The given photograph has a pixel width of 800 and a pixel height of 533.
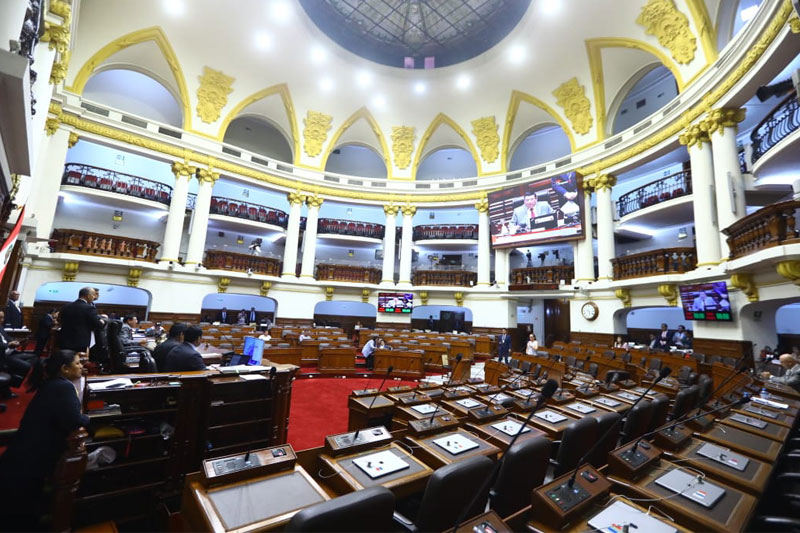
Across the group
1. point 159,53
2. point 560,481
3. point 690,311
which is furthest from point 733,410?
point 159,53

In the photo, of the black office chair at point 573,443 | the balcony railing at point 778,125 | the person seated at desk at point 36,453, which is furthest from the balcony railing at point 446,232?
the person seated at desk at point 36,453

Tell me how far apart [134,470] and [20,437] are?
3.47ft

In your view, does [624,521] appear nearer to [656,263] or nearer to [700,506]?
[700,506]

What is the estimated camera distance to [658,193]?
38.4ft

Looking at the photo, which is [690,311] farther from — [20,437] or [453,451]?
[20,437]

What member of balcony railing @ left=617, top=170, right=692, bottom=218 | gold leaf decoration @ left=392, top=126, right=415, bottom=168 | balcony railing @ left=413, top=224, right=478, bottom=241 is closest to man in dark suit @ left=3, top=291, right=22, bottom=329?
balcony railing @ left=413, top=224, right=478, bottom=241

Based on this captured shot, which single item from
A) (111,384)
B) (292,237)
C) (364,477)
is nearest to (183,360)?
(111,384)

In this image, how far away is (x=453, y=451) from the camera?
2.27 metres

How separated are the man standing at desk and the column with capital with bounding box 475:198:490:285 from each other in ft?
5.53

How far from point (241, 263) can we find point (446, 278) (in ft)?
31.3

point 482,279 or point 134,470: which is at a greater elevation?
point 482,279

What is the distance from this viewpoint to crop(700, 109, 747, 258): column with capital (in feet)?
25.2

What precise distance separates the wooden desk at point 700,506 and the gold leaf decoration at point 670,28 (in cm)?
1235

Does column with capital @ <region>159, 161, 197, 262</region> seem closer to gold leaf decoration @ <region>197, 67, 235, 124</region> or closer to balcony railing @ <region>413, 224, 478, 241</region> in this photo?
gold leaf decoration @ <region>197, 67, 235, 124</region>
